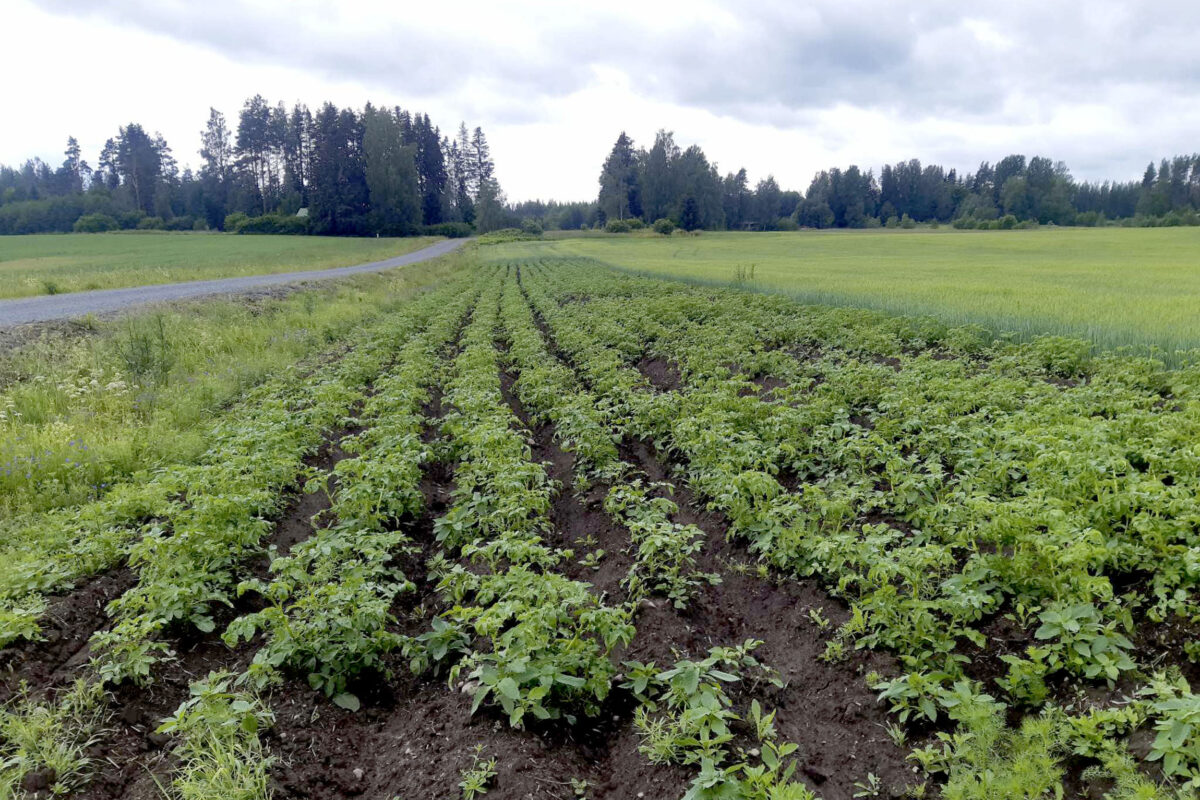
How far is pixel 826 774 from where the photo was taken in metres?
3.51

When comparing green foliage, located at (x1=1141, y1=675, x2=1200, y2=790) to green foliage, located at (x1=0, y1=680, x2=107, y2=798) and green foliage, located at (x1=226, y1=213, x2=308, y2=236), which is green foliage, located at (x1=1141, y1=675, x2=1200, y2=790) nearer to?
green foliage, located at (x1=0, y1=680, x2=107, y2=798)

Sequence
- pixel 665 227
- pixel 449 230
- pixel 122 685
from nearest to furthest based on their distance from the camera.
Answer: pixel 122 685 → pixel 665 227 → pixel 449 230

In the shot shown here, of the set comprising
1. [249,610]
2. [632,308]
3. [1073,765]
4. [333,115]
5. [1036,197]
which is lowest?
[249,610]

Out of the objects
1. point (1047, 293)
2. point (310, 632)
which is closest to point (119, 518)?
point (310, 632)

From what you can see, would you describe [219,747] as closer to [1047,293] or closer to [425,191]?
[1047,293]

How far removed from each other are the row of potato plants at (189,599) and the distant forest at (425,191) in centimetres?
9453

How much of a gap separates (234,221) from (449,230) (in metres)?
32.0

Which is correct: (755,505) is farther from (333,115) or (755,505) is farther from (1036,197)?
(1036,197)

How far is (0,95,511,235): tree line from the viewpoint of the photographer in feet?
303

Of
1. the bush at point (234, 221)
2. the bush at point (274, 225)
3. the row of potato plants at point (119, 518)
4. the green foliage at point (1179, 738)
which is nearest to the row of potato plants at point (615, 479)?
the green foliage at point (1179, 738)

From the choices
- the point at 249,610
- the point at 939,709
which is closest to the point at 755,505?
the point at 939,709

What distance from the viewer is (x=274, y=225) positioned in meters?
89.5

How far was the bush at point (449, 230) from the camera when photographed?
103 meters

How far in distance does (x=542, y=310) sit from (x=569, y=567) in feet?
55.6
